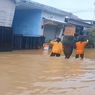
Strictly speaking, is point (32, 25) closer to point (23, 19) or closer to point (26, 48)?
point (23, 19)

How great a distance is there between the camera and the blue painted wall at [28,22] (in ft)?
106

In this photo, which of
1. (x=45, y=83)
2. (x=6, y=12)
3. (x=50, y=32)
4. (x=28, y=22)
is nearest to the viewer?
(x=45, y=83)

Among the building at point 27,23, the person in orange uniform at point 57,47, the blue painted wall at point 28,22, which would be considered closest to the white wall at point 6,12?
the building at point 27,23

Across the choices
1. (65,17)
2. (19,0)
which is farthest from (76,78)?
(65,17)

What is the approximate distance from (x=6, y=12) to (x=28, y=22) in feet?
25.1

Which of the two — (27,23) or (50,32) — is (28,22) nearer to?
(27,23)

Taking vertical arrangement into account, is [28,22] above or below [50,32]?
above

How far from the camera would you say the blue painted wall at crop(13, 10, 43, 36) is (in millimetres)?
32219

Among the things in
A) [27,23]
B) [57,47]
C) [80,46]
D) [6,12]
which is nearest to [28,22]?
[27,23]

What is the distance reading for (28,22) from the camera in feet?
108

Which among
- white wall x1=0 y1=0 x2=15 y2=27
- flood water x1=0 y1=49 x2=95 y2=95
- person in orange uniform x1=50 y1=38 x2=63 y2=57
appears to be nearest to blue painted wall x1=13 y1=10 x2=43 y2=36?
white wall x1=0 y1=0 x2=15 y2=27

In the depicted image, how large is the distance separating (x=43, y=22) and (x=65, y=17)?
5.57 meters

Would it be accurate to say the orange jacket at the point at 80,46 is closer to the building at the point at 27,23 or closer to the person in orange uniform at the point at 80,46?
the person in orange uniform at the point at 80,46

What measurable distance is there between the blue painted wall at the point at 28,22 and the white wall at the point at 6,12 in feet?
21.2
